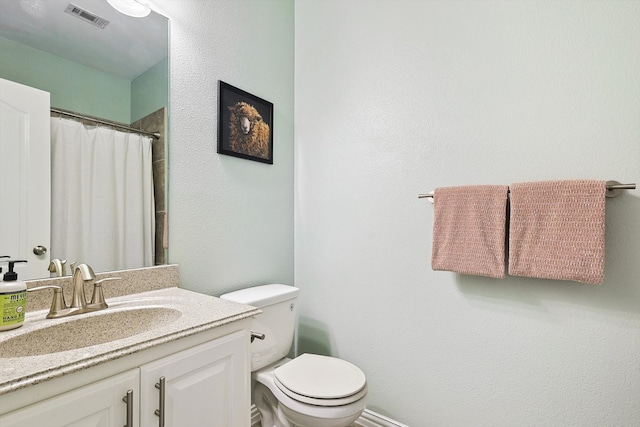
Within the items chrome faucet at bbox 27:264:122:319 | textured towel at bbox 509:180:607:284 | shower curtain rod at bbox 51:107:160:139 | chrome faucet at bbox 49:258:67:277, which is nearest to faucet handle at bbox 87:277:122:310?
chrome faucet at bbox 27:264:122:319

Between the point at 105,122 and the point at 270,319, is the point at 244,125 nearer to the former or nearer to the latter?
the point at 105,122

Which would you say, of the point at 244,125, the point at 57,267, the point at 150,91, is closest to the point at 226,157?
the point at 244,125

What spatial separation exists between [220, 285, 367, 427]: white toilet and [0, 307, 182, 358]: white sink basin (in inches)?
16.1

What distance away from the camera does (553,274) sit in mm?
1063

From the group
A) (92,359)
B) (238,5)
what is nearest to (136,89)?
(238,5)

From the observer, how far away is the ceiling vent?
3.63 ft

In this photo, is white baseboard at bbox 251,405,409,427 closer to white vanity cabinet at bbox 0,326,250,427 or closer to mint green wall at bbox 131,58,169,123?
white vanity cabinet at bbox 0,326,250,427

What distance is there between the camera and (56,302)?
3.09 ft

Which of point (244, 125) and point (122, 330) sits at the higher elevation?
point (244, 125)

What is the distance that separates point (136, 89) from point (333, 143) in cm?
100

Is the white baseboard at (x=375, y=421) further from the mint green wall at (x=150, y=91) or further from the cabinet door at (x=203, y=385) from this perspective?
the mint green wall at (x=150, y=91)

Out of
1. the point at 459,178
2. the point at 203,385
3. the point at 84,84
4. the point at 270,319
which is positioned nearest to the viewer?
the point at 203,385

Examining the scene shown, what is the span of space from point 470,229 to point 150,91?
4.89 feet

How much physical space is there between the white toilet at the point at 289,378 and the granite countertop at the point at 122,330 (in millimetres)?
334
